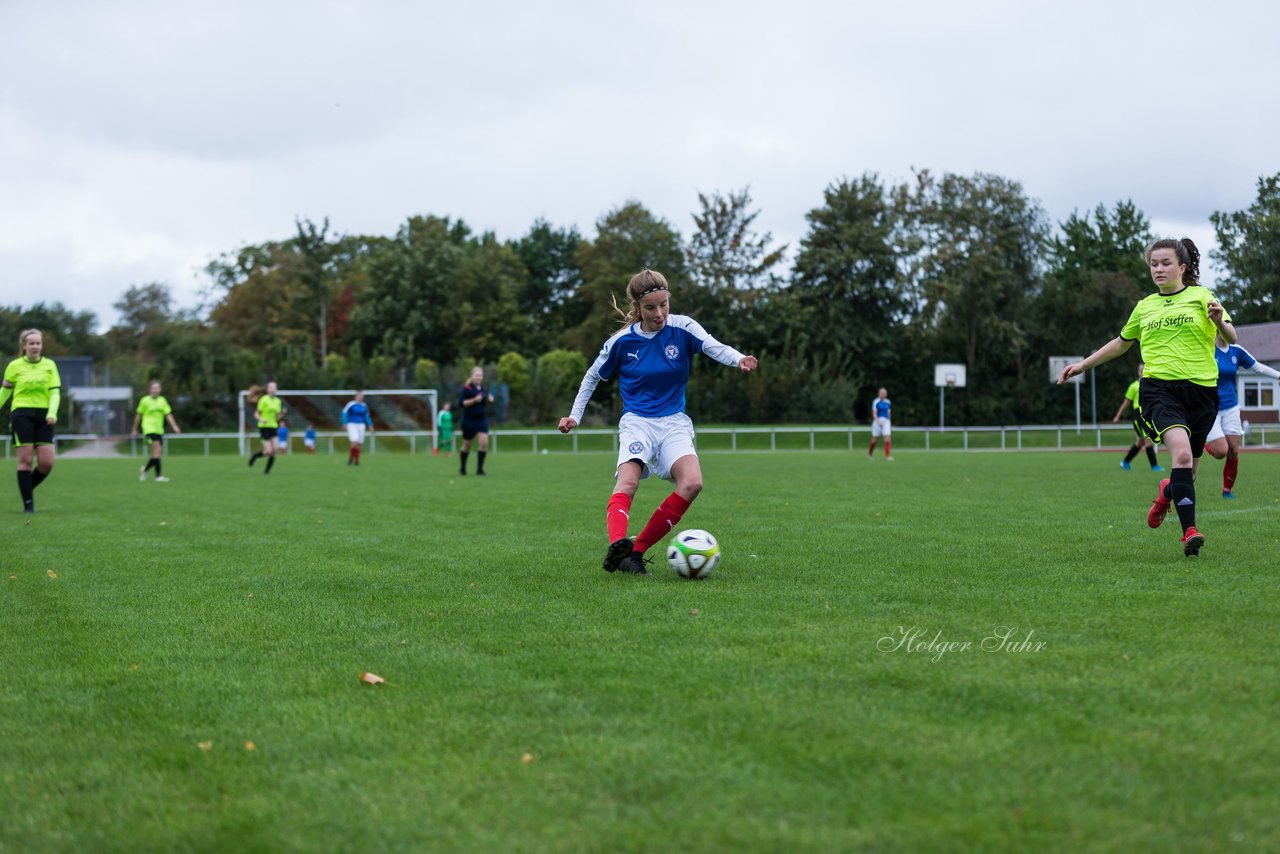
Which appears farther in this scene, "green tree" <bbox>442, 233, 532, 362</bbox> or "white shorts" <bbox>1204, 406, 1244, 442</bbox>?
"green tree" <bbox>442, 233, 532, 362</bbox>

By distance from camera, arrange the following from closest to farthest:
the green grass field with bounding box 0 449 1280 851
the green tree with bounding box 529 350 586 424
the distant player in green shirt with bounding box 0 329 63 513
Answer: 1. the green grass field with bounding box 0 449 1280 851
2. the distant player in green shirt with bounding box 0 329 63 513
3. the green tree with bounding box 529 350 586 424

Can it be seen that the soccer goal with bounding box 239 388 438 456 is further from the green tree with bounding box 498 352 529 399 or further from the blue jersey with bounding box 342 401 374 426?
the blue jersey with bounding box 342 401 374 426

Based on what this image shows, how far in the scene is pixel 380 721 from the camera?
4027mm

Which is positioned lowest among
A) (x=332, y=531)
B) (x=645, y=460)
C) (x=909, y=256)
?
(x=332, y=531)

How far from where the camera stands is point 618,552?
7.41m

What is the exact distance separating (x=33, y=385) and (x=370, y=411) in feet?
106

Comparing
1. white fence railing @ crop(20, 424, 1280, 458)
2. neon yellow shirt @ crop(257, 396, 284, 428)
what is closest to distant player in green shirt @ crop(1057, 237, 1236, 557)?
neon yellow shirt @ crop(257, 396, 284, 428)

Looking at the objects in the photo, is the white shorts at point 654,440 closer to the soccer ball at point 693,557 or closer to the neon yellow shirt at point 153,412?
the soccer ball at point 693,557

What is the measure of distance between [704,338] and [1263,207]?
5804 centimetres

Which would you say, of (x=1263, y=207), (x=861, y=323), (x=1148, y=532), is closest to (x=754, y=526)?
(x=1148, y=532)

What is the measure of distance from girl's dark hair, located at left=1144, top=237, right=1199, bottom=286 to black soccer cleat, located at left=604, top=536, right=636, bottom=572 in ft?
12.8

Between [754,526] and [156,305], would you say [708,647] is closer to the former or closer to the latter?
[754,526]

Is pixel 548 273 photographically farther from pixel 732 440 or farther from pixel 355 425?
A: pixel 355 425

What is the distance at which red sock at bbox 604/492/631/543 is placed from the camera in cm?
751
